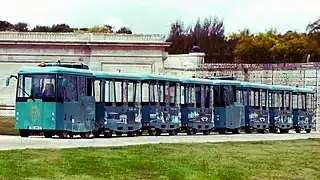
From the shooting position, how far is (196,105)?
41438 mm

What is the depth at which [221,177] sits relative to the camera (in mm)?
19188

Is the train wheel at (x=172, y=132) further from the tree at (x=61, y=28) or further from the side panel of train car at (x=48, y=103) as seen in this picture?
the tree at (x=61, y=28)

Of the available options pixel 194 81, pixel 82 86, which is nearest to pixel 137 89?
pixel 82 86

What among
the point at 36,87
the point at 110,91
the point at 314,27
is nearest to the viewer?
the point at 36,87

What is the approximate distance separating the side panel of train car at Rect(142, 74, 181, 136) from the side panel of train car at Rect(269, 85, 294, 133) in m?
11.6

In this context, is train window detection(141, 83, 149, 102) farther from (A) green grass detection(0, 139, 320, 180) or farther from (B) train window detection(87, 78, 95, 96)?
(A) green grass detection(0, 139, 320, 180)

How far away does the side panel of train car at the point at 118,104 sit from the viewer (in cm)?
3369

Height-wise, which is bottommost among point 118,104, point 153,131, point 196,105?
point 153,131

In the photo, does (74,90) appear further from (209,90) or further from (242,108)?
(242,108)

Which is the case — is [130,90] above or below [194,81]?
below

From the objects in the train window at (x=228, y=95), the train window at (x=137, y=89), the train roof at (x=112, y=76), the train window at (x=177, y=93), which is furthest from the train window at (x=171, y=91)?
the train window at (x=228, y=95)

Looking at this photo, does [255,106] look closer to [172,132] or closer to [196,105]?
[196,105]

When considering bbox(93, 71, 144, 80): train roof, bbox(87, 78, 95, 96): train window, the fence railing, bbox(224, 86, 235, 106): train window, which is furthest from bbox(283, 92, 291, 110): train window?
the fence railing

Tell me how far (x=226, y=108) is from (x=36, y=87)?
50.2ft
